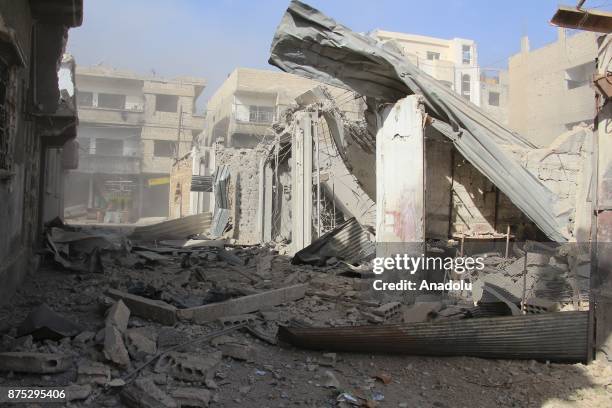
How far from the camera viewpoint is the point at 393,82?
640cm

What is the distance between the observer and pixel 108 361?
10.6 feet

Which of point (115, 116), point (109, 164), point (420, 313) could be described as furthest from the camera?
point (115, 116)

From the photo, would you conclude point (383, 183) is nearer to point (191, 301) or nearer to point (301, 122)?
point (191, 301)

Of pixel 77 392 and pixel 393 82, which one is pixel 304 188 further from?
pixel 77 392

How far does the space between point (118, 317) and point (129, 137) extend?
3356cm

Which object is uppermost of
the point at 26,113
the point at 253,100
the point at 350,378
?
the point at 253,100

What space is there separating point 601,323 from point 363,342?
1.94 m

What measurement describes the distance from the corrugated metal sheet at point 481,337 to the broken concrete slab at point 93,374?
152 cm

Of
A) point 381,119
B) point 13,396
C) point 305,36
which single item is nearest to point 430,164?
point 381,119

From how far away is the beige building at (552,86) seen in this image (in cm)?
2400

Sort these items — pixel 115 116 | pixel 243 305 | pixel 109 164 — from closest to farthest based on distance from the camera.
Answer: pixel 243 305 < pixel 109 164 < pixel 115 116

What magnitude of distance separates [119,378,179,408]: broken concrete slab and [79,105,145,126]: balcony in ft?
112

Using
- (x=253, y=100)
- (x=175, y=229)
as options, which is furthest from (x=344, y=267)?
(x=253, y=100)

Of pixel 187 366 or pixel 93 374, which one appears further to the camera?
pixel 187 366
